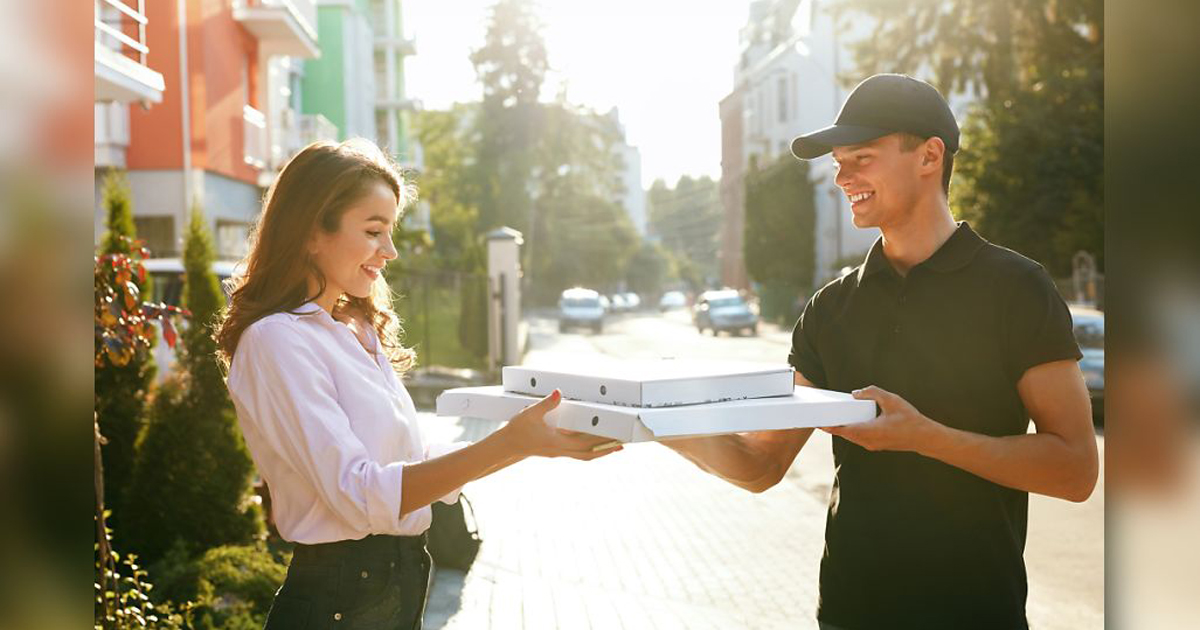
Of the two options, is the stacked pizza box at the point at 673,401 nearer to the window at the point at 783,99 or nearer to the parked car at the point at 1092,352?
the parked car at the point at 1092,352

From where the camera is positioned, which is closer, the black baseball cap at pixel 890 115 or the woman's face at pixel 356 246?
the woman's face at pixel 356 246

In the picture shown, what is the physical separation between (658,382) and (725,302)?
141ft

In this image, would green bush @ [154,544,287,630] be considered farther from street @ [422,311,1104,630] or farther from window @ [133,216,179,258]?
window @ [133,216,179,258]

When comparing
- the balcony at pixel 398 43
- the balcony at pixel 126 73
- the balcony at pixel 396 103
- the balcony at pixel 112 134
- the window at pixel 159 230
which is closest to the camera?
the balcony at pixel 126 73

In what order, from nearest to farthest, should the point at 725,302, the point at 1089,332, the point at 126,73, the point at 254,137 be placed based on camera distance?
the point at 126,73 → the point at 1089,332 → the point at 254,137 → the point at 725,302

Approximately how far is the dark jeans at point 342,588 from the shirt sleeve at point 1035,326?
1.29m

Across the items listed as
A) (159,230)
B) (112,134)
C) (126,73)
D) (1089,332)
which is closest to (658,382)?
(126,73)

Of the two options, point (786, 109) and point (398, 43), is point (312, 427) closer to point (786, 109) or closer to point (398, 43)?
point (398, 43)

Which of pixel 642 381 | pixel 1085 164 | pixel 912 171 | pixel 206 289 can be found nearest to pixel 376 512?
pixel 642 381

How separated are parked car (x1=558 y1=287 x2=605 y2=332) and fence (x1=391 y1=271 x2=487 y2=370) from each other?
2320 centimetres

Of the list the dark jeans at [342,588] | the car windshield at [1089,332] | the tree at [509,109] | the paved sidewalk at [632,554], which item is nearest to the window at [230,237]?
the paved sidewalk at [632,554]

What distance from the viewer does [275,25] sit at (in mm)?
24312

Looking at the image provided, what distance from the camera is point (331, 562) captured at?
2457 millimetres

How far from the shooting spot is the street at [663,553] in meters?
7.17
